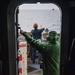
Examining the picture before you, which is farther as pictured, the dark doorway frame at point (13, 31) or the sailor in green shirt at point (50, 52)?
the sailor in green shirt at point (50, 52)

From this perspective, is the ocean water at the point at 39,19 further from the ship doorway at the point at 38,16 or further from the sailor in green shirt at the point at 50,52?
the sailor in green shirt at the point at 50,52

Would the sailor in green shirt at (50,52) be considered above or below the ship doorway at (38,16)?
below

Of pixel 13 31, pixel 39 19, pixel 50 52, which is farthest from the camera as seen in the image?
pixel 39 19

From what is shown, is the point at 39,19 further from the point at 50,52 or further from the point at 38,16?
the point at 50,52

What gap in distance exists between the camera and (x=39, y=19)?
6648 millimetres

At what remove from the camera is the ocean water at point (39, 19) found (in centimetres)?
650

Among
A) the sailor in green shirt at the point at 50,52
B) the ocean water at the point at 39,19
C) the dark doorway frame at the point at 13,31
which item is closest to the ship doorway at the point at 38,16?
the ocean water at the point at 39,19

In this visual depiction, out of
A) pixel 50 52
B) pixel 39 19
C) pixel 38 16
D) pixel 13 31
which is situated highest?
pixel 38 16

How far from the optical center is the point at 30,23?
21.2ft

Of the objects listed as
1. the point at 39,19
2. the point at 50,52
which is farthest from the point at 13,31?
the point at 39,19

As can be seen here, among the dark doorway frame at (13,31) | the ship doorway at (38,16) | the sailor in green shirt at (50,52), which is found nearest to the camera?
the dark doorway frame at (13,31)

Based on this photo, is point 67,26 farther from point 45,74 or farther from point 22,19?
point 22,19

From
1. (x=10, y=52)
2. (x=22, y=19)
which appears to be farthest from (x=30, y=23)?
(x=10, y=52)

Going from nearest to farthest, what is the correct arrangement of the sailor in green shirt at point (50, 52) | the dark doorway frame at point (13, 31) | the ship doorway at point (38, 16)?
the dark doorway frame at point (13, 31)
the sailor in green shirt at point (50, 52)
the ship doorway at point (38, 16)
